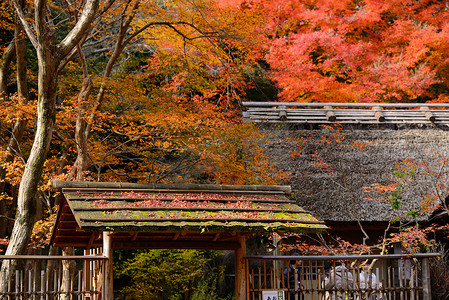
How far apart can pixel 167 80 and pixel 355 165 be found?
6.04m

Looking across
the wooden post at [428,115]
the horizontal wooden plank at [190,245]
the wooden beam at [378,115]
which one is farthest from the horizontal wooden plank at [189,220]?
the wooden post at [428,115]

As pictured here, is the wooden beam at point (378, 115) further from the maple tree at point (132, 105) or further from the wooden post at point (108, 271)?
the wooden post at point (108, 271)

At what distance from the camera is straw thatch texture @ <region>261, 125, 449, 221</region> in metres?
11.4

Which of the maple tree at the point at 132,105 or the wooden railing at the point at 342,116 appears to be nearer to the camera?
the maple tree at the point at 132,105

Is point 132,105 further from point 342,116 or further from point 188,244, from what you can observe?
point 188,244

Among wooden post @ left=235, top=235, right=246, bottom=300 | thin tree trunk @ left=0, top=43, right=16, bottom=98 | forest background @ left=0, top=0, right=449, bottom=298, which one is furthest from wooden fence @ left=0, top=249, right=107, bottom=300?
thin tree trunk @ left=0, top=43, right=16, bottom=98

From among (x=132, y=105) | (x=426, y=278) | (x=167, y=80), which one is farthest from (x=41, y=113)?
(x=167, y=80)

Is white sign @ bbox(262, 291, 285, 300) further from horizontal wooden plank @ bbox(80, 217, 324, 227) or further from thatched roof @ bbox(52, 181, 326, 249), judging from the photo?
horizontal wooden plank @ bbox(80, 217, 324, 227)

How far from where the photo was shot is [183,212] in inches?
234

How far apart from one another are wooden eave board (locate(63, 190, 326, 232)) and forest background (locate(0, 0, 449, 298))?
210 cm

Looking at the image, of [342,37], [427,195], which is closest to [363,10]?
[342,37]

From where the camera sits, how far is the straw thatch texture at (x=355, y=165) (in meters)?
11.4

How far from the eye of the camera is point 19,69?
10.4m

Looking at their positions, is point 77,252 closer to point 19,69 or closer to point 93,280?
point 19,69
